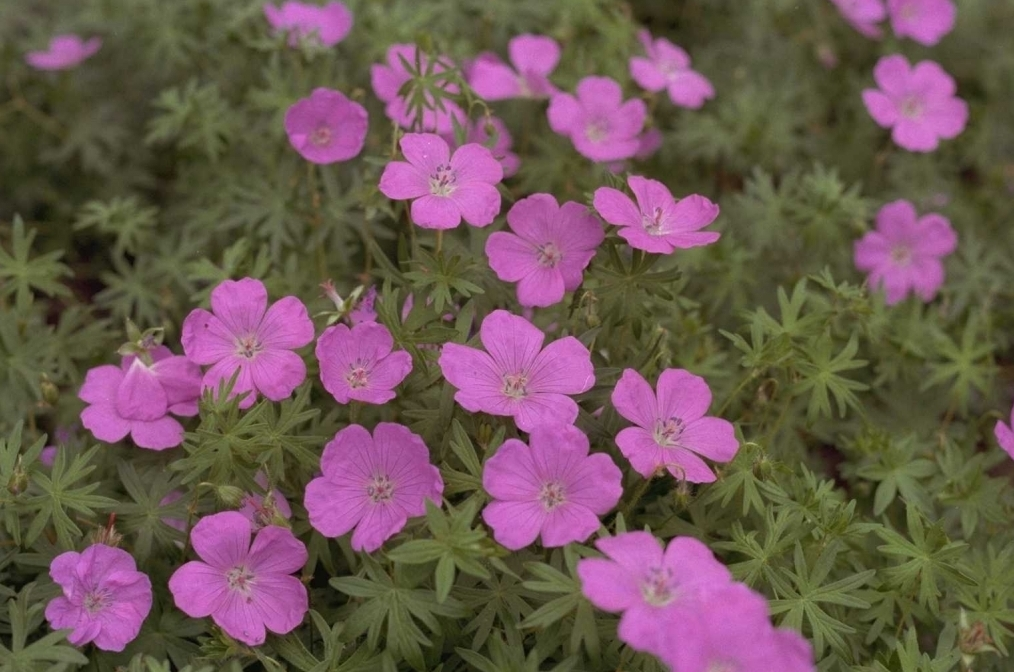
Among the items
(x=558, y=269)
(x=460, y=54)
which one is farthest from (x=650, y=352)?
(x=460, y=54)

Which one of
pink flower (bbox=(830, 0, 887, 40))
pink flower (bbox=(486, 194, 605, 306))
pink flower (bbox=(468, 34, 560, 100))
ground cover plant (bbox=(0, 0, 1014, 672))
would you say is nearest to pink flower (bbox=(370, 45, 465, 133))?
ground cover plant (bbox=(0, 0, 1014, 672))

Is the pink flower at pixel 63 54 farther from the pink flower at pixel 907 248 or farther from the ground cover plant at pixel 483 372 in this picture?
the pink flower at pixel 907 248

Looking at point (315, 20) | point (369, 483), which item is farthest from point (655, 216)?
point (315, 20)

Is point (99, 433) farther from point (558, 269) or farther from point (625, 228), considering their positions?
point (625, 228)

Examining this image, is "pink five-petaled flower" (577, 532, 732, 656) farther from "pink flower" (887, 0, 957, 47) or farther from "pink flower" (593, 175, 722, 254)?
"pink flower" (887, 0, 957, 47)

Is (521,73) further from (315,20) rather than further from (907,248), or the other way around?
(907,248)
